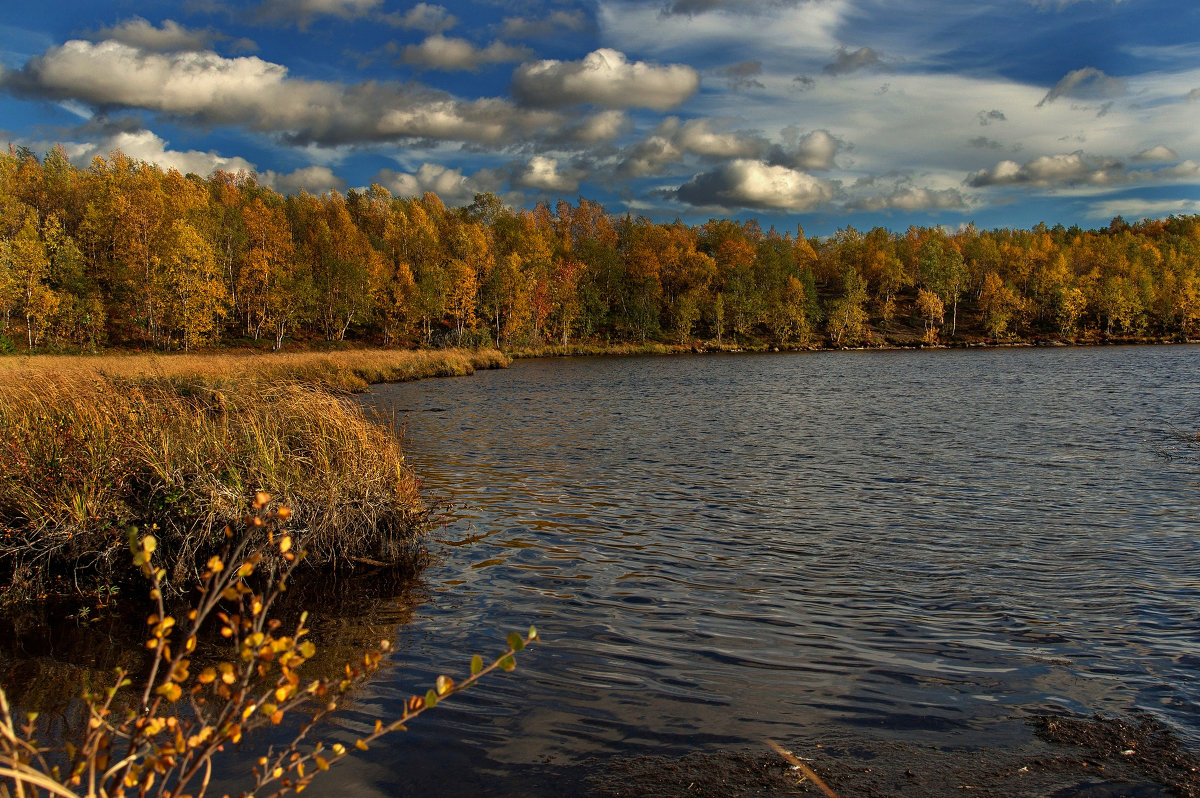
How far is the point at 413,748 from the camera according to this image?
19.7 ft

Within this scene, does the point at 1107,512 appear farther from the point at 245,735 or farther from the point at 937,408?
the point at 937,408

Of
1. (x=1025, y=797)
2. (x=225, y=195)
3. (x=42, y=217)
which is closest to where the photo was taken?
(x=1025, y=797)

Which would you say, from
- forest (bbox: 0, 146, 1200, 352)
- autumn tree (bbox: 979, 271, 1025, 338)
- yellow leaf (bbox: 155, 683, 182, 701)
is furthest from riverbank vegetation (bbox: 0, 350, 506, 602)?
autumn tree (bbox: 979, 271, 1025, 338)

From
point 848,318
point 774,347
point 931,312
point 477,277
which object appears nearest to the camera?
point 477,277

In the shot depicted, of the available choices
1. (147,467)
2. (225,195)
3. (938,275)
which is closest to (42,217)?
(225,195)

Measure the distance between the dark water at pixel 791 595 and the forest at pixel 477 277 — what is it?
5231 cm

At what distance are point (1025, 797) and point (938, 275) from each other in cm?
12058

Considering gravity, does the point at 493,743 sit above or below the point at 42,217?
below

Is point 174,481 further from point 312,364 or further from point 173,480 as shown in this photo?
point 312,364

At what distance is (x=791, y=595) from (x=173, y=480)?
800 cm

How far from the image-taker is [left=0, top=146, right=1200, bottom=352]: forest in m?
64.6

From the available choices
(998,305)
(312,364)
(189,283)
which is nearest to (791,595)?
(312,364)

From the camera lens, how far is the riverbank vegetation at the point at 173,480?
29.5 ft

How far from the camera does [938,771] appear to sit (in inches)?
216
